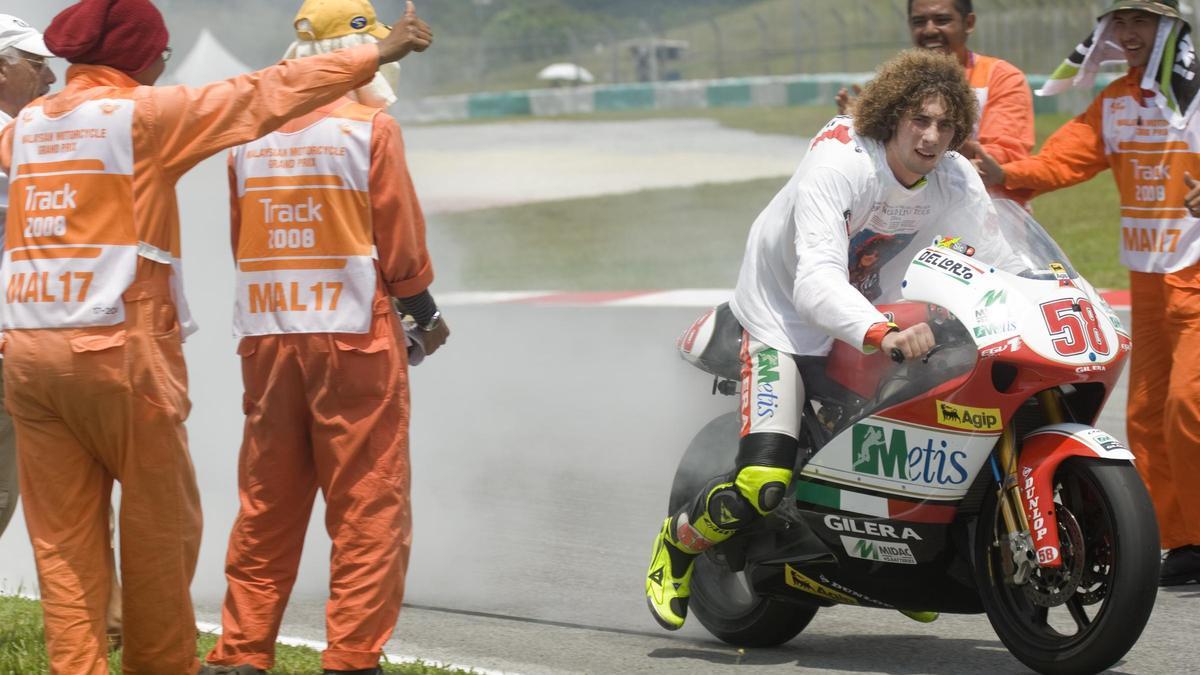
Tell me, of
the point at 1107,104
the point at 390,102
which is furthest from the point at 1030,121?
the point at 390,102

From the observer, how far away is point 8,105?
5258 mm

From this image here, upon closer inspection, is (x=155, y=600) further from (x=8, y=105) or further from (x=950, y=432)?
(x=950, y=432)

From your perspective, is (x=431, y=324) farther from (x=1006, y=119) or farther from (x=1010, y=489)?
(x=1006, y=119)

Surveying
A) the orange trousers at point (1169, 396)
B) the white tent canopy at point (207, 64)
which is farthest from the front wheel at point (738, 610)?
the white tent canopy at point (207, 64)

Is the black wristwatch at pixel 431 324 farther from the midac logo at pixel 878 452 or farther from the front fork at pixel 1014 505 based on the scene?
the front fork at pixel 1014 505

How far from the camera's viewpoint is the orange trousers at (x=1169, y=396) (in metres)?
5.85

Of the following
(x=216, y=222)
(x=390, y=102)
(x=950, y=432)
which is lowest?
(x=216, y=222)

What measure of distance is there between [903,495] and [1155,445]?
1.92 metres

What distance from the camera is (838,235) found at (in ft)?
15.7

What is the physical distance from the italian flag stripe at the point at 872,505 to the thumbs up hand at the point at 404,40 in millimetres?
1712

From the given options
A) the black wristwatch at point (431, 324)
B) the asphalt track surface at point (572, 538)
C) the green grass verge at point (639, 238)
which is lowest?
the green grass verge at point (639, 238)

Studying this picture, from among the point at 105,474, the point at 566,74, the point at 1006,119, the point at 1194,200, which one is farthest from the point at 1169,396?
the point at 566,74

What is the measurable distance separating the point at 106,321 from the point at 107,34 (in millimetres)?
722

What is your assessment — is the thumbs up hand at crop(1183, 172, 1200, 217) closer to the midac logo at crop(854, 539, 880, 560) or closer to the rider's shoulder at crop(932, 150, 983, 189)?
the rider's shoulder at crop(932, 150, 983, 189)
